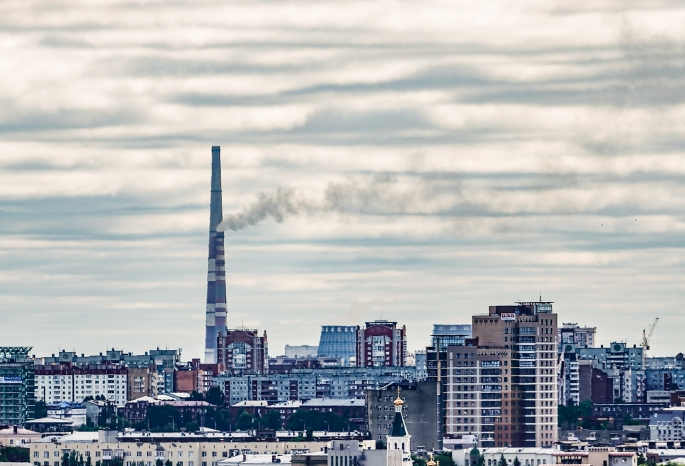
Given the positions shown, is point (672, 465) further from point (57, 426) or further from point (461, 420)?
point (57, 426)

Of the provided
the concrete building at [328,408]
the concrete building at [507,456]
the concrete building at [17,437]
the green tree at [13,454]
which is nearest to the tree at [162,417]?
the concrete building at [328,408]

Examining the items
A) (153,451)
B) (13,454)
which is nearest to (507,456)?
(153,451)

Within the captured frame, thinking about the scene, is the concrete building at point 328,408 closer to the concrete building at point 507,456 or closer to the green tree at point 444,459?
the concrete building at point 507,456

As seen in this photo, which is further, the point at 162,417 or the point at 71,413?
the point at 71,413

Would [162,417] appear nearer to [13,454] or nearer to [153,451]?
[153,451]

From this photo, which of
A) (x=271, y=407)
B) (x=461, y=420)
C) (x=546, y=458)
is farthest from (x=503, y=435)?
(x=271, y=407)

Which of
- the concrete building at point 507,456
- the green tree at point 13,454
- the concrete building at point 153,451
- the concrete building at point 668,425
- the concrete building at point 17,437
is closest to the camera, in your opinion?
the concrete building at point 507,456

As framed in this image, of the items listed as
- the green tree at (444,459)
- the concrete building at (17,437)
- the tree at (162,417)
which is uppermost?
the tree at (162,417)
